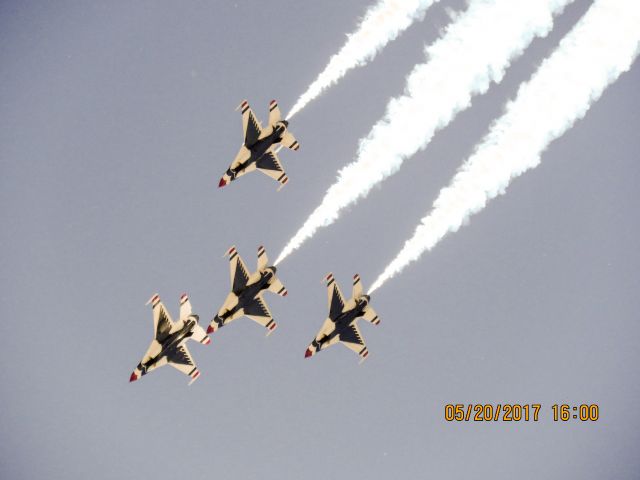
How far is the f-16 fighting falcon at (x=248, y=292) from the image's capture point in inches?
1713

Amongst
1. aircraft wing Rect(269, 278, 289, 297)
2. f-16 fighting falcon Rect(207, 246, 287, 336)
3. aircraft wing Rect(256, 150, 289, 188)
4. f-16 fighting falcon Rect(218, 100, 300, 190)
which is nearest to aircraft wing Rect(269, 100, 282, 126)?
f-16 fighting falcon Rect(218, 100, 300, 190)

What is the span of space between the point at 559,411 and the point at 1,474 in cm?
6606

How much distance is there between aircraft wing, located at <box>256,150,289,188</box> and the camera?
45.5 meters

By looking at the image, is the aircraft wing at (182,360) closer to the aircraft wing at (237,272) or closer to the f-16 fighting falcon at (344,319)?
the aircraft wing at (237,272)

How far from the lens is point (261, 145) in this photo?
4484 centimetres

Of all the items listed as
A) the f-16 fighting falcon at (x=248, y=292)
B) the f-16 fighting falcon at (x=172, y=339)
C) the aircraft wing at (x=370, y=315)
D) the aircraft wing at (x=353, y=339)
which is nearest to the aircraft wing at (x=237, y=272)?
the f-16 fighting falcon at (x=248, y=292)

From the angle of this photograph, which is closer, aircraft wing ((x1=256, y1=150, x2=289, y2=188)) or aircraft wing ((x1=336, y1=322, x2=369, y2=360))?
aircraft wing ((x1=336, y1=322, x2=369, y2=360))

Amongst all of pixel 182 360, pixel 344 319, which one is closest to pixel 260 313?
pixel 344 319

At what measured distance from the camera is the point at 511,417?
161ft

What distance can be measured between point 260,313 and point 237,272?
2854 millimetres

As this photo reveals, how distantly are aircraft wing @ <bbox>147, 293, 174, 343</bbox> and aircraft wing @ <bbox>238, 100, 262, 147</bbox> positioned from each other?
11.1 metres

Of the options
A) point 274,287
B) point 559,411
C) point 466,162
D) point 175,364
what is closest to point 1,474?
point 175,364

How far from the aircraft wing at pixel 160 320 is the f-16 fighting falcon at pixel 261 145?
27.6 ft

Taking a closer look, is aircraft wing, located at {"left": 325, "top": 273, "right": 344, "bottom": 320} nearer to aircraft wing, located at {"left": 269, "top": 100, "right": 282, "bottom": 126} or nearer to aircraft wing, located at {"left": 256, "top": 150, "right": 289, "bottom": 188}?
aircraft wing, located at {"left": 256, "top": 150, "right": 289, "bottom": 188}
